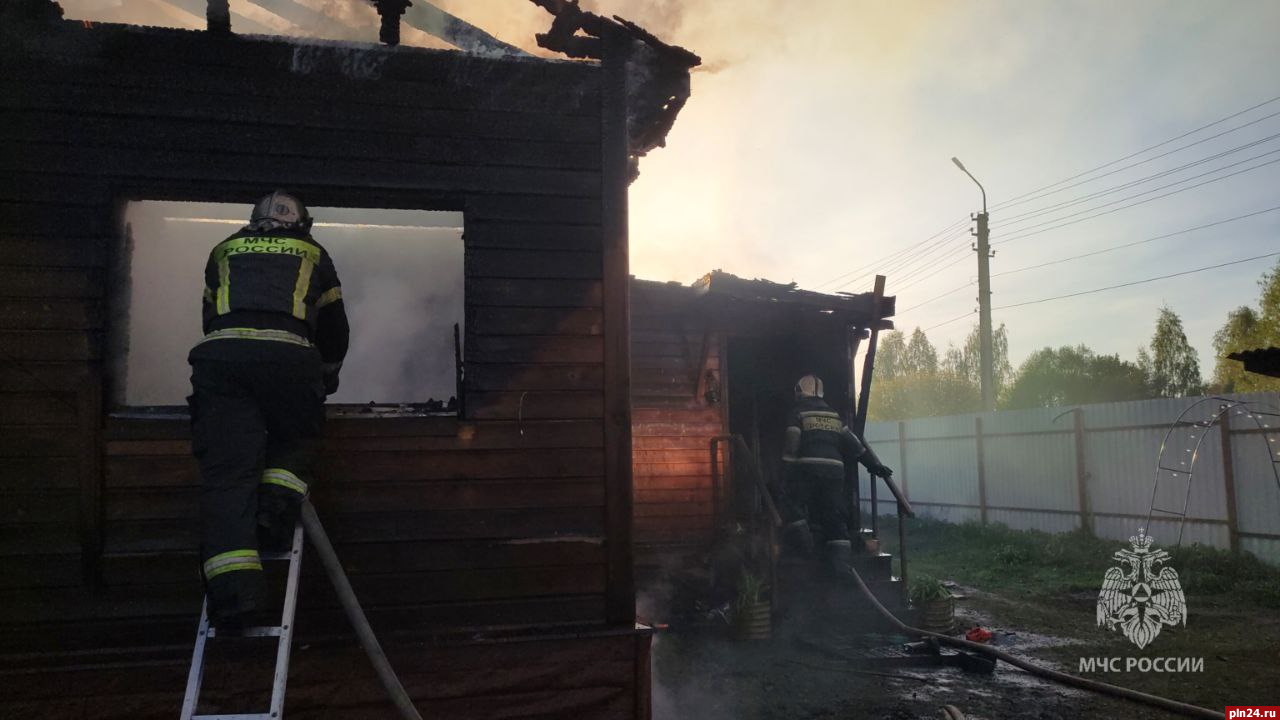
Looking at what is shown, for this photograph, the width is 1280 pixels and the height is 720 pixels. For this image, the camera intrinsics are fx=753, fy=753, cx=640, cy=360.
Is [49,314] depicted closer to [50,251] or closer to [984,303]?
[50,251]

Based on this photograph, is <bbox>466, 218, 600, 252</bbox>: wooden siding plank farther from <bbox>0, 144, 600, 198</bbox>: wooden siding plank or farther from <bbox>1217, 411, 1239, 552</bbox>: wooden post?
<bbox>1217, 411, 1239, 552</bbox>: wooden post

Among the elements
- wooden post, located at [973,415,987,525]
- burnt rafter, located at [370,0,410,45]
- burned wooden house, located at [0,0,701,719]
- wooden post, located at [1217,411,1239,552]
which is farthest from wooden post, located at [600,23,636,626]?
wooden post, located at [973,415,987,525]

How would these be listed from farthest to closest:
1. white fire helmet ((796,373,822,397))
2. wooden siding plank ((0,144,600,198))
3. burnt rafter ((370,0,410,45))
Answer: white fire helmet ((796,373,822,397))
burnt rafter ((370,0,410,45))
wooden siding plank ((0,144,600,198))

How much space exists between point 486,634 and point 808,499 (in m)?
5.44

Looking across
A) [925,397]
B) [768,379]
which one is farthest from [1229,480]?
[925,397]

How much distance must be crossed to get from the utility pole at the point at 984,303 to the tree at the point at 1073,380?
2769 cm

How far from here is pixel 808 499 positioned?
862cm

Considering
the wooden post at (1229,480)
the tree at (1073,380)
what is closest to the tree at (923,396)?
the tree at (1073,380)

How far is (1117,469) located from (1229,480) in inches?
78.4

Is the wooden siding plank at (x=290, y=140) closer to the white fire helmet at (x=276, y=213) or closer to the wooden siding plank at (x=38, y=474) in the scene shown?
the white fire helmet at (x=276, y=213)

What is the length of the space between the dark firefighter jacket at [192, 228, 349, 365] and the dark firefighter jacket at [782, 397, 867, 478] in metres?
6.11

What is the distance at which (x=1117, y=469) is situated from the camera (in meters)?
12.5

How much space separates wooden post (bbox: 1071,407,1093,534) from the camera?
42.6 ft

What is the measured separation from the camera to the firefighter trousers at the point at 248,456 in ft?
9.19
